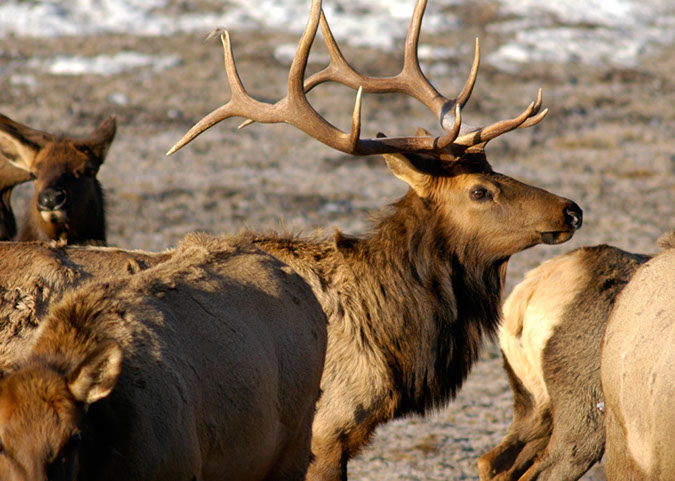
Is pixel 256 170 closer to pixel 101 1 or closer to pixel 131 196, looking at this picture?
pixel 131 196

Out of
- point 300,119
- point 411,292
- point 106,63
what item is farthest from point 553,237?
point 106,63

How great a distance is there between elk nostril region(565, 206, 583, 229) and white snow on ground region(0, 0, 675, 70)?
15.6 metres

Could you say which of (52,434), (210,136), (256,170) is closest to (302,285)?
(52,434)

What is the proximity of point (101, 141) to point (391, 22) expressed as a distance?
15.7m

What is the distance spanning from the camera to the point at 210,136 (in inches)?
680

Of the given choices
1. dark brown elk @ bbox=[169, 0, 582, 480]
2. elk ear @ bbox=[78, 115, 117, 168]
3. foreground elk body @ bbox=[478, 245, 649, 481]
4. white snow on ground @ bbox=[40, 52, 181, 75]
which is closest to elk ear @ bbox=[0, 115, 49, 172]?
elk ear @ bbox=[78, 115, 117, 168]

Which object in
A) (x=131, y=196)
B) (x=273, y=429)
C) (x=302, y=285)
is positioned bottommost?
(x=131, y=196)

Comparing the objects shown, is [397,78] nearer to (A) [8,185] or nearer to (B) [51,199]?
(B) [51,199]

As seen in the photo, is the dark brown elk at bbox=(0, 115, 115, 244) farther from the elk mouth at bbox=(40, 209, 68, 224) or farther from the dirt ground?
the dirt ground

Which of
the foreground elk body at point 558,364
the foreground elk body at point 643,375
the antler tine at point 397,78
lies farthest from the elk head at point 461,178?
the foreground elk body at point 643,375

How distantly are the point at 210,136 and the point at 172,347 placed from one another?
556 inches

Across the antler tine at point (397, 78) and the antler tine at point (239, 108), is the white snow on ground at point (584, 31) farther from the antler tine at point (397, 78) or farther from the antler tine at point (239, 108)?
the antler tine at point (239, 108)

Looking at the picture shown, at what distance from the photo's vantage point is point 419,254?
5.87m

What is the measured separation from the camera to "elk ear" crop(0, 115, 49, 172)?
7219 millimetres
